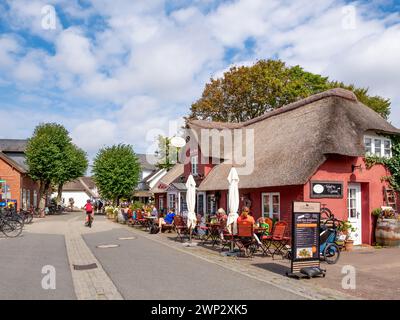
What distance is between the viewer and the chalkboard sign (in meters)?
14.6

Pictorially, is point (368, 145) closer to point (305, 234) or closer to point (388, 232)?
point (388, 232)

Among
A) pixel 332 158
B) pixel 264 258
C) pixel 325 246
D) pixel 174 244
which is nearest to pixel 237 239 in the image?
pixel 264 258

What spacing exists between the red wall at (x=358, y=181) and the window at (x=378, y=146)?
0.69 m

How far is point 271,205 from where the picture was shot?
1648cm

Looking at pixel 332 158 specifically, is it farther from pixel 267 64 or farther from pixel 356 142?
pixel 267 64

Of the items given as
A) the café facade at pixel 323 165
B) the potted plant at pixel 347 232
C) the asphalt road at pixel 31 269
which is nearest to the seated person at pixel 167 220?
the café facade at pixel 323 165

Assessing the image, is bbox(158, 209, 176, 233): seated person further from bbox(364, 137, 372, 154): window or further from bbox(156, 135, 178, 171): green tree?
bbox(156, 135, 178, 171): green tree

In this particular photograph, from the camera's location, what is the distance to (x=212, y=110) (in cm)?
3688

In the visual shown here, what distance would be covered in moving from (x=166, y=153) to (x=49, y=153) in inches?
694

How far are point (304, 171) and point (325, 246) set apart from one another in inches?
130

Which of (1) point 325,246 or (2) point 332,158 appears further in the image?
(2) point 332,158

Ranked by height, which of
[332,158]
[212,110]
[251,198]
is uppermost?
[212,110]

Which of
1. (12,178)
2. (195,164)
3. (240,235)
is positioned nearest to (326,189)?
(240,235)

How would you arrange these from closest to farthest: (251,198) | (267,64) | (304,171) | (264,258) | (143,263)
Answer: (143,263), (264,258), (304,171), (251,198), (267,64)
